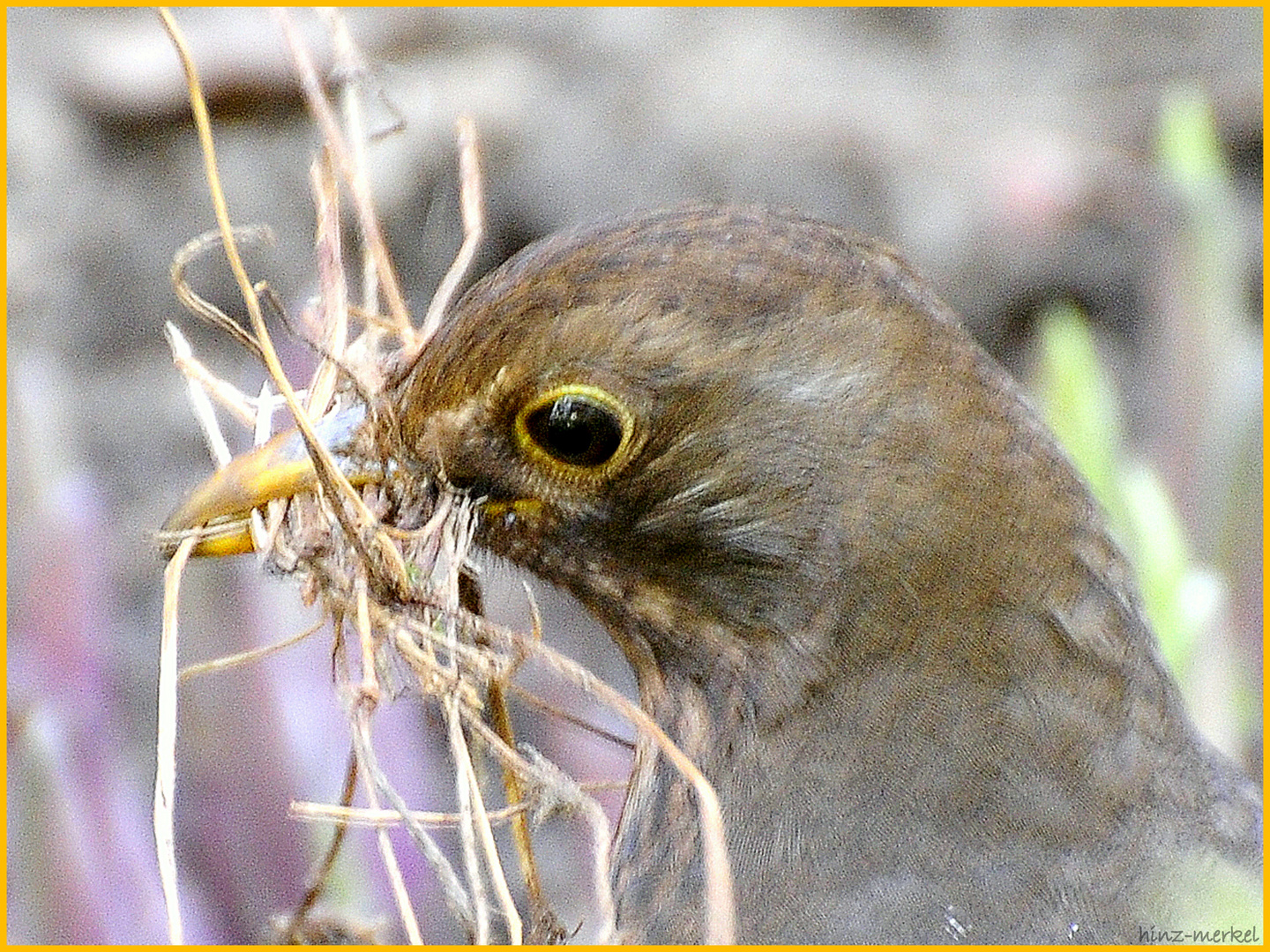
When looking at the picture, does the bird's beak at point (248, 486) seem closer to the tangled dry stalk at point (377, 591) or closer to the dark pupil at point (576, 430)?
the tangled dry stalk at point (377, 591)

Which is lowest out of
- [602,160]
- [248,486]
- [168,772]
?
[602,160]

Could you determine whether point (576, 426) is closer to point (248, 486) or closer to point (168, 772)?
point (248, 486)

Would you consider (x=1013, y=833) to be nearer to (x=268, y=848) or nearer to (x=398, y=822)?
(x=398, y=822)

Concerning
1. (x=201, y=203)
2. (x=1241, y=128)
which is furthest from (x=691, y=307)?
(x=1241, y=128)

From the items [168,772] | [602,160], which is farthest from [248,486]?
[602,160]

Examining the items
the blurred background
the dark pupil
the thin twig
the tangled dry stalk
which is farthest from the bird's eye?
the blurred background

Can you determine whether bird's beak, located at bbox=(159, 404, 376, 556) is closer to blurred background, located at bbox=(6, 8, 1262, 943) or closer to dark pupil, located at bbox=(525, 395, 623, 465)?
dark pupil, located at bbox=(525, 395, 623, 465)
